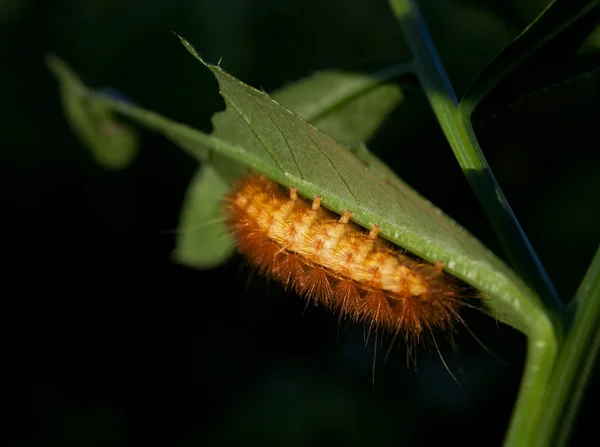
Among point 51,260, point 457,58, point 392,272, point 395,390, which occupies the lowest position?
point 51,260

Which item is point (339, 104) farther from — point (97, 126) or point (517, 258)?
point (97, 126)

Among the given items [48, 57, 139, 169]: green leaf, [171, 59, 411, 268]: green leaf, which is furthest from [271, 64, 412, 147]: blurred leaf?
[48, 57, 139, 169]: green leaf

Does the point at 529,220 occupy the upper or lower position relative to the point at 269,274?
upper

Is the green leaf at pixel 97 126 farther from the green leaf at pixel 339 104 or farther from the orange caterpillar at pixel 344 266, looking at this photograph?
the orange caterpillar at pixel 344 266

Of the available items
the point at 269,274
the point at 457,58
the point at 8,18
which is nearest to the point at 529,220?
the point at 457,58

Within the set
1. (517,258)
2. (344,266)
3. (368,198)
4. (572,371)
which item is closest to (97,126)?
(344,266)

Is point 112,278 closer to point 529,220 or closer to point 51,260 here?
point 51,260

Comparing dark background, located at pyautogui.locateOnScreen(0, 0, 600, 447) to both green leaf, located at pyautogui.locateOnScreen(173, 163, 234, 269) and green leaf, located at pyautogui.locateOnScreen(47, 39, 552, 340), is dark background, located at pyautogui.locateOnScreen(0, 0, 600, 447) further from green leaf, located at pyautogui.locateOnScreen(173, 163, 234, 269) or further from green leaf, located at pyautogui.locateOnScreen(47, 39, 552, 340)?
green leaf, located at pyautogui.locateOnScreen(47, 39, 552, 340)
